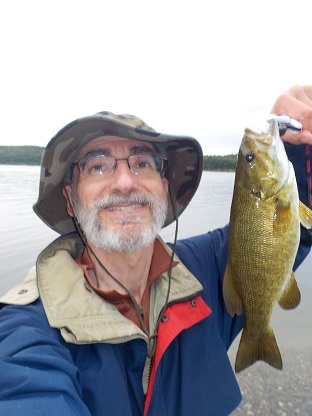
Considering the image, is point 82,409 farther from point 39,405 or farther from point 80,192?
point 80,192

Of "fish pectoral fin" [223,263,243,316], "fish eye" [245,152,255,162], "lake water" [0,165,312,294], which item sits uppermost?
"fish eye" [245,152,255,162]

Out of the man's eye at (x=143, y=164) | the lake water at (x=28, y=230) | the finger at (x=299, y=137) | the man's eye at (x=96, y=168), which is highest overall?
the finger at (x=299, y=137)

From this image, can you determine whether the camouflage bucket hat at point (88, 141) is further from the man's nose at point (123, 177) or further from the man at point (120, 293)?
the man's nose at point (123, 177)

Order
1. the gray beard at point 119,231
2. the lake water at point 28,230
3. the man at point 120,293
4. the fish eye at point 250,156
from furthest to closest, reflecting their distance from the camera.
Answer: the lake water at point 28,230
the gray beard at point 119,231
the fish eye at point 250,156
the man at point 120,293

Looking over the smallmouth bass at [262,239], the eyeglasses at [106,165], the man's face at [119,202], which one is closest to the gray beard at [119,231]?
the man's face at [119,202]

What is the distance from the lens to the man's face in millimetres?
2318

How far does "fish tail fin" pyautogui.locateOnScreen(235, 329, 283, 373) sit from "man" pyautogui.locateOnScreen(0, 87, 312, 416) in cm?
13

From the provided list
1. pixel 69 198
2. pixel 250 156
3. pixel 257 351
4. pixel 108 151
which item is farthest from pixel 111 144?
pixel 257 351

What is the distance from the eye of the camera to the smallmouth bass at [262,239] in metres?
2.05

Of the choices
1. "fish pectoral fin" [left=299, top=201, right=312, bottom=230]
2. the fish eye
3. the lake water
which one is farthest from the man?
the lake water

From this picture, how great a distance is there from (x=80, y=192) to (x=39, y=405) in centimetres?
145

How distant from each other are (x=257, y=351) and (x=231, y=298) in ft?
1.09

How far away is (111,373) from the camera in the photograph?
1.74 metres

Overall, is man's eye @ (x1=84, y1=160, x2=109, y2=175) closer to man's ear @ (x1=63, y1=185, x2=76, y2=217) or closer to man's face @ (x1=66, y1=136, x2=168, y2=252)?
man's face @ (x1=66, y1=136, x2=168, y2=252)
